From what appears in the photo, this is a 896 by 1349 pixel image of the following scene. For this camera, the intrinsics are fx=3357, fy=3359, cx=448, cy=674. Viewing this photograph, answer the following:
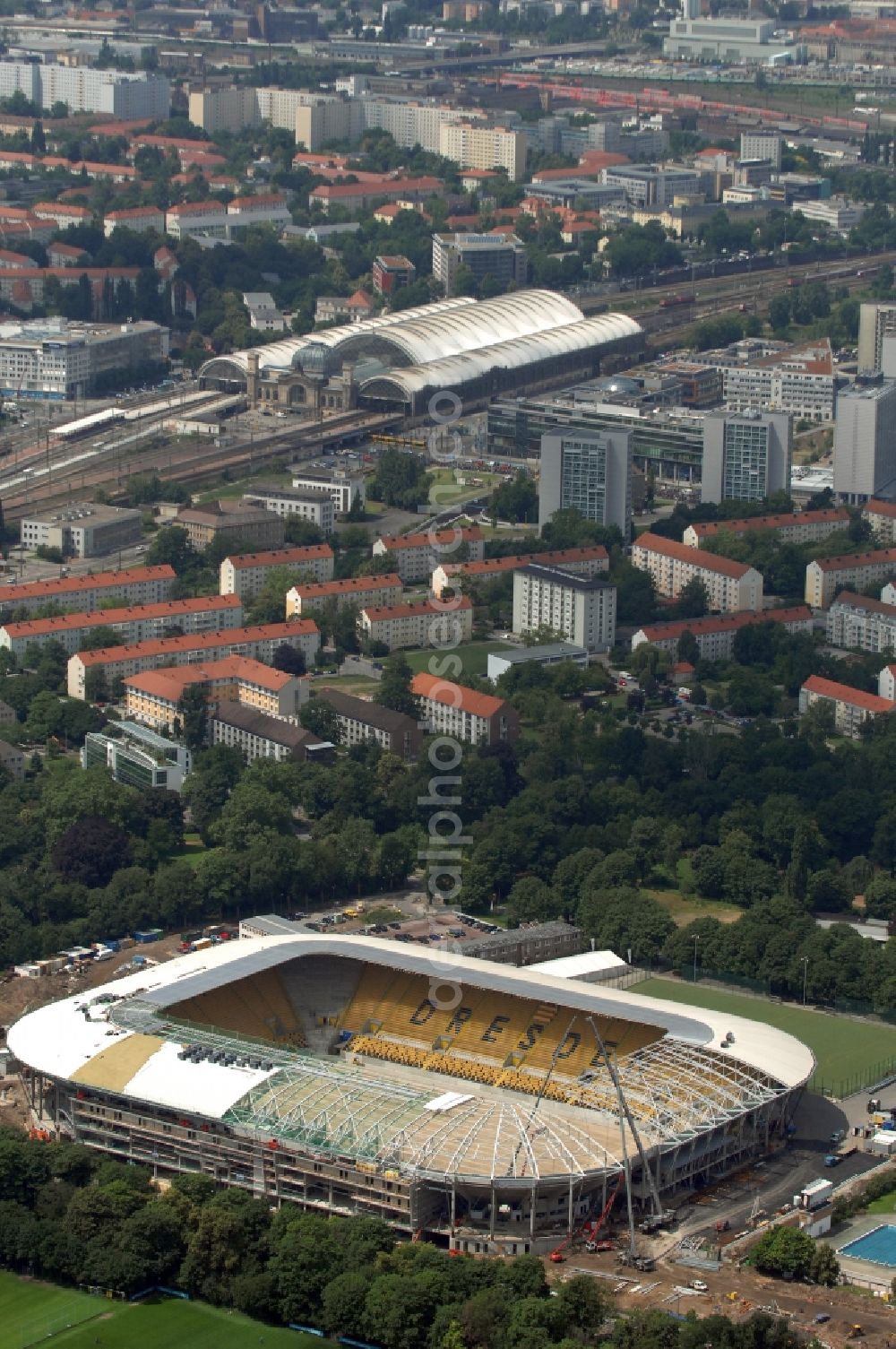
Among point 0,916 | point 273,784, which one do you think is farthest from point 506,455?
point 0,916

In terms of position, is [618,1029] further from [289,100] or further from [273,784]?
[289,100]

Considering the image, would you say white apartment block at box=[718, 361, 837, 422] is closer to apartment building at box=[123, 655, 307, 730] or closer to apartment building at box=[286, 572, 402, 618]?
apartment building at box=[286, 572, 402, 618]

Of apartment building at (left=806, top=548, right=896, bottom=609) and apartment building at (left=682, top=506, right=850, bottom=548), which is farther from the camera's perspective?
apartment building at (left=682, top=506, right=850, bottom=548)

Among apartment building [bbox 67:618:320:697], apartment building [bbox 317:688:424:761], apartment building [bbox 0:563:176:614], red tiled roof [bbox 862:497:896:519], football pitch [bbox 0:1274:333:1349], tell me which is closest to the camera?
football pitch [bbox 0:1274:333:1349]

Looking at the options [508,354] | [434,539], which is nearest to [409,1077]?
[434,539]

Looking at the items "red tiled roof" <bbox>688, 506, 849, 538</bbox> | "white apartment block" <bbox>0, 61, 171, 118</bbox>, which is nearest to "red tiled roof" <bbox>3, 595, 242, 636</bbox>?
"red tiled roof" <bbox>688, 506, 849, 538</bbox>

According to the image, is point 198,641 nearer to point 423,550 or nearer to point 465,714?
point 465,714

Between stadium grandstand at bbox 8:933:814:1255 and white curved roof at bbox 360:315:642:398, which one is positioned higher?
white curved roof at bbox 360:315:642:398
